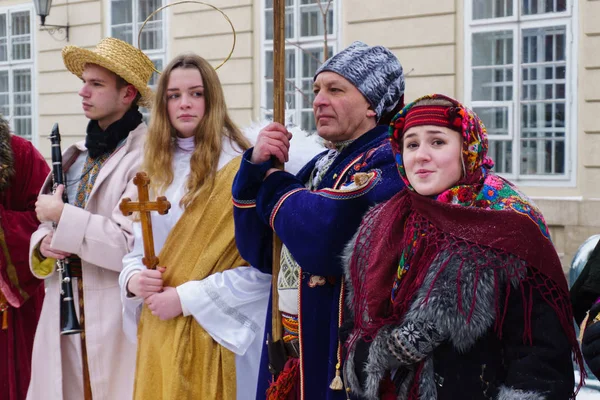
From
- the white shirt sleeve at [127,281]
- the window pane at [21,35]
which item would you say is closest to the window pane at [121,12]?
the window pane at [21,35]

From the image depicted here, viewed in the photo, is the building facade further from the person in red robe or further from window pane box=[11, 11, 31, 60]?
the person in red robe

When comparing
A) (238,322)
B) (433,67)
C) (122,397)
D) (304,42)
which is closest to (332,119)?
(238,322)

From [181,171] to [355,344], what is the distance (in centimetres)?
129

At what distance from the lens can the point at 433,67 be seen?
8461 mm

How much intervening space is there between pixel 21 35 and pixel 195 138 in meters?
9.94

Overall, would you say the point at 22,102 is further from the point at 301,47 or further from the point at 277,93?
the point at 277,93

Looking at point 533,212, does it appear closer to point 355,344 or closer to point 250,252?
point 355,344

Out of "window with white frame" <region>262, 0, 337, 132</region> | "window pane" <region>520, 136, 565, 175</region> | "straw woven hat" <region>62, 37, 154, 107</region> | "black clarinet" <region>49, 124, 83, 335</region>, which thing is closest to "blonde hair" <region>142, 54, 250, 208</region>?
"straw woven hat" <region>62, 37, 154, 107</region>

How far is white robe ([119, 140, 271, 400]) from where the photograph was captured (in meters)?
2.87

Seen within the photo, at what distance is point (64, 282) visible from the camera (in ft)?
10.9

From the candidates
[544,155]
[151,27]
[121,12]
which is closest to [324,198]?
[544,155]

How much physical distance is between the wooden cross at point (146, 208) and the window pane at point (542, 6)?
6.22 m

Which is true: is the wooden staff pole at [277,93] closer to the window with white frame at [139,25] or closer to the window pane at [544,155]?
the window pane at [544,155]

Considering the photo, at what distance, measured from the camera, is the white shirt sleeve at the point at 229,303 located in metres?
2.86
